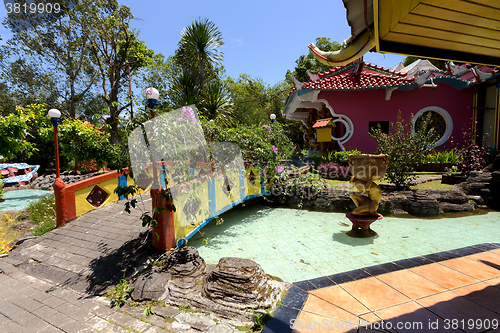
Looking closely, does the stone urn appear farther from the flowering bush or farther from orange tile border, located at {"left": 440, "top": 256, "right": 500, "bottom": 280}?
the flowering bush

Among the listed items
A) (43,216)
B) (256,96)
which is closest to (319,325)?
(43,216)

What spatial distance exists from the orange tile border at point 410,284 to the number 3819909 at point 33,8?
25.4m

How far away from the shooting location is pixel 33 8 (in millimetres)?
18203

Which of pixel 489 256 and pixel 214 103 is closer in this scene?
pixel 489 256

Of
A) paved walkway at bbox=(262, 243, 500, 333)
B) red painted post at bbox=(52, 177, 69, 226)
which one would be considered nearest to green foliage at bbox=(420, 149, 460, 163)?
paved walkway at bbox=(262, 243, 500, 333)

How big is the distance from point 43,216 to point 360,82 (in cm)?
1275

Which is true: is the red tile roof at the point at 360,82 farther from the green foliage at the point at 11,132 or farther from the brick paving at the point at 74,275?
the green foliage at the point at 11,132

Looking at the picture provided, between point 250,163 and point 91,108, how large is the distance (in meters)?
21.1

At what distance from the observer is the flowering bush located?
32.3 ft

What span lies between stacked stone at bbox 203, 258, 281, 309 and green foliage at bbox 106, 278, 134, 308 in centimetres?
114

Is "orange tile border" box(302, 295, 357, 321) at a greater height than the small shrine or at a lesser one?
lesser

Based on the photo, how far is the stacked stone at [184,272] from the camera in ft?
11.2

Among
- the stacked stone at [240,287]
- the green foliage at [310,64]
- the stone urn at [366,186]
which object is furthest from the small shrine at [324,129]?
the green foliage at [310,64]

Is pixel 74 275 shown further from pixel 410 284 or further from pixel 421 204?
pixel 421 204
